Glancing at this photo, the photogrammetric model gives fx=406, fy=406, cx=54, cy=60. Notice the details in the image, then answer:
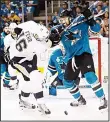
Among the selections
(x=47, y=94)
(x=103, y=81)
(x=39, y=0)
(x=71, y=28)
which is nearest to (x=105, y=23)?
(x=39, y=0)

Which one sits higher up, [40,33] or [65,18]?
[65,18]

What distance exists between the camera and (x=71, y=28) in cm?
306

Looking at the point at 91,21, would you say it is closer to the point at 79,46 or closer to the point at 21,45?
the point at 79,46

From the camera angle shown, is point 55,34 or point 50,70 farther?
point 50,70

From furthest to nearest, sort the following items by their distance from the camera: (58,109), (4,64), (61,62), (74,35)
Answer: (4,64) → (61,62) → (58,109) → (74,35)

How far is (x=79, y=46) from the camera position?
10.2ft

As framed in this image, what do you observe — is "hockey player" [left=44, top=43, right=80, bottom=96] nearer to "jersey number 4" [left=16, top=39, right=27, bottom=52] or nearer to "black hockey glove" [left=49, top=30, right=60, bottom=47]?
"black hockey glove" [left=49, top=30, right=60, bottom=47]

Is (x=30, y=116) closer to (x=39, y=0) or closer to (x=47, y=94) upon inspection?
(x=47, y=94)

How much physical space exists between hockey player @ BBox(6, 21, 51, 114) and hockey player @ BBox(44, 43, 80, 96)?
352 millimetres

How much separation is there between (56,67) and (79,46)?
1.65 ft

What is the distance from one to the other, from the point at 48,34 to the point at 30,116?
2.06 feet

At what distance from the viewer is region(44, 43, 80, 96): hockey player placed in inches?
136

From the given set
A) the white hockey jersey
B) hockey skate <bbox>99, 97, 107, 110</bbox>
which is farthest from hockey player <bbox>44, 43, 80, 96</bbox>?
hockey skate <bbox>99, 97, 107, 110</bbox>

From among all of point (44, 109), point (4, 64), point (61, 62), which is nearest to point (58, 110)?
point (44, 109)
